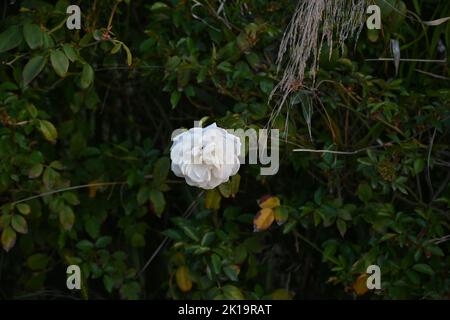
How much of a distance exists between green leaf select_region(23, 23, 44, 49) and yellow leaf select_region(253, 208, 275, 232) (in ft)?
2.01

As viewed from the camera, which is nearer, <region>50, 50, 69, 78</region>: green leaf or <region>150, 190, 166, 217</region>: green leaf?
<region>50, 50, 69, 78</region>: green leaf

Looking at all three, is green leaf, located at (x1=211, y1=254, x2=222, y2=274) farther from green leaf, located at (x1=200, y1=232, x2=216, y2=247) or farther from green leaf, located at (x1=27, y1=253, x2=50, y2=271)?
green leaf, located at (x1=27, y1=253, x2=50, y2=271)

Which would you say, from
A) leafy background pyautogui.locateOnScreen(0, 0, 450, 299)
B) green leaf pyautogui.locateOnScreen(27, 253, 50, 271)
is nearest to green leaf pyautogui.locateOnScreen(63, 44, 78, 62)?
leafy background pyautogui.locateOnScreen(0, 0, 450, 299)

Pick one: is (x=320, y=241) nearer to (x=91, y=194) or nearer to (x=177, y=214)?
(x=177, y=214)

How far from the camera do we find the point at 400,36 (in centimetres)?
181

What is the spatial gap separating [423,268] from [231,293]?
1.44ft

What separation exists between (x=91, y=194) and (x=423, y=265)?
0.81m

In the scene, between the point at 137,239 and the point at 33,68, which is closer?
the point at 33,68

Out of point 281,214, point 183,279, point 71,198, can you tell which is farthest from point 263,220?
point 71,198

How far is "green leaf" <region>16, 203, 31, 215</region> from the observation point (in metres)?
1.80

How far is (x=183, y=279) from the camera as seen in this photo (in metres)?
1.88

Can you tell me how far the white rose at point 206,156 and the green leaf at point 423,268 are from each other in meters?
0.51

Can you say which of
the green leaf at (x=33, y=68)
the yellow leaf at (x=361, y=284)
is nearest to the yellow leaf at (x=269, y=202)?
the yellow leaf at (x=361, y=284)

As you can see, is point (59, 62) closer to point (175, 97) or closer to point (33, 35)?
point (33, 35)
